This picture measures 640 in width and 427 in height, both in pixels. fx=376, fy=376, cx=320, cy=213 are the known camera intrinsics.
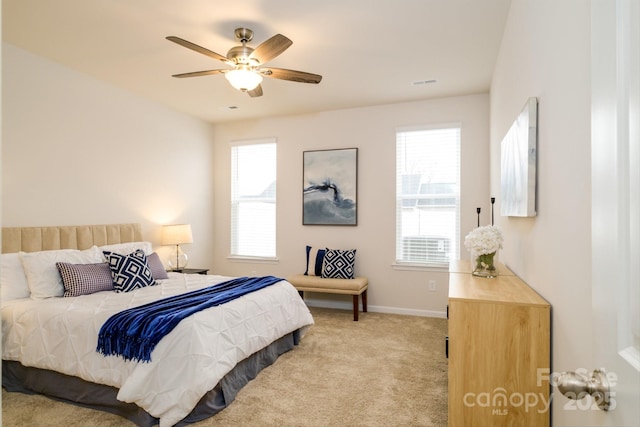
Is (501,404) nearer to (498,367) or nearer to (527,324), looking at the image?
(498,367)

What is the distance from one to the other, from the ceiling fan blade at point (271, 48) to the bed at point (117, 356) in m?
1.89

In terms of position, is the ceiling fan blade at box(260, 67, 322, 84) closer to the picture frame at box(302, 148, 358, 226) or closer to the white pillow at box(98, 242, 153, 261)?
the picture frame at box(302, 148, 358, 226)

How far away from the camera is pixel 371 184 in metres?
5.12

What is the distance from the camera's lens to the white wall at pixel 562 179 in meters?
1.25

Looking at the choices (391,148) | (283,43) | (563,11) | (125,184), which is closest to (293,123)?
(391,148)

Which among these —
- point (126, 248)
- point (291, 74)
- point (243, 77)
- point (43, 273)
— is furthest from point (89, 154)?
point (291, 74)

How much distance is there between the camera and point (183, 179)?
541 centimetres

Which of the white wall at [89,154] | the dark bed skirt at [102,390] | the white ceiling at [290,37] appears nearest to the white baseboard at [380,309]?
the white wall at [89,154]

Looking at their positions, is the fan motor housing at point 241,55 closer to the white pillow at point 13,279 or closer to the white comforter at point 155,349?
the white comforter at point 155,349

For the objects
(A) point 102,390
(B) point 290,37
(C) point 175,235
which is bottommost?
(A) point 102,390

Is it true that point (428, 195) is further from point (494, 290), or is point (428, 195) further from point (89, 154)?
point (89, 154)

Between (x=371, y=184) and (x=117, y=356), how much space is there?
11.9 ft

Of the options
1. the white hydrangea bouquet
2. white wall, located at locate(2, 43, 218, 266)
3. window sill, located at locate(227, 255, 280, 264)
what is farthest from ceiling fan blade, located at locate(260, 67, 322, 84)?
window sill, located at locate(227, 255, 280, 264)

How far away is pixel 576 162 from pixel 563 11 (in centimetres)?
64
